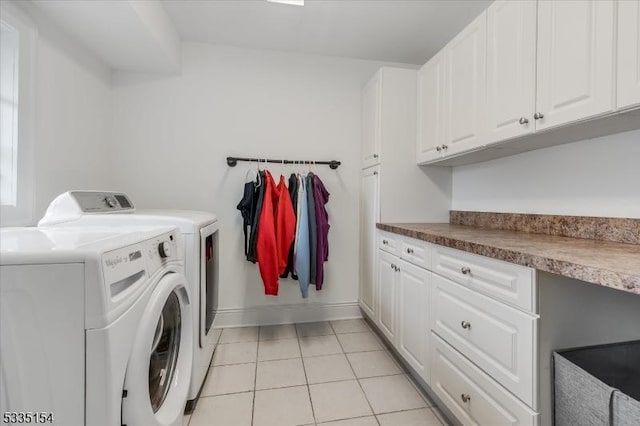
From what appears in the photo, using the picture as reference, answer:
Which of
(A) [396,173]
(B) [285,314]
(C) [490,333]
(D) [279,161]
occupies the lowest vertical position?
Result: (B) [285,314]

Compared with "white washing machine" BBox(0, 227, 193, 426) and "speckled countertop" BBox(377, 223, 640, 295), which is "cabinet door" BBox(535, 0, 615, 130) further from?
"white washing machine" BBox(0, 227, 193, 426)

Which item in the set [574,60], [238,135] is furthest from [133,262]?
[238,135]

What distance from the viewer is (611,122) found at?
3.62 ft

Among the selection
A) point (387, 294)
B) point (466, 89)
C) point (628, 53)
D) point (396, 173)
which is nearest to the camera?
point (628, 53)

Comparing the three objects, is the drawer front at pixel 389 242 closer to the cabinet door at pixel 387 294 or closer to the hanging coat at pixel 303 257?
the cabinet door at pixel 387 294

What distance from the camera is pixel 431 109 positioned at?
2020mm

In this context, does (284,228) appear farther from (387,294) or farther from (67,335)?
(67,335)

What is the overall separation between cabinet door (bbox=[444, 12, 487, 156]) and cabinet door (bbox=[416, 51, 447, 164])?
0.06 metres

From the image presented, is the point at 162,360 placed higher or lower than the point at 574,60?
lower

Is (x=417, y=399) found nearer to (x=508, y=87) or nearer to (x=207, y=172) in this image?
(x=508, y=87)

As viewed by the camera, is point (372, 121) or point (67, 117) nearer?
point (67, 117)

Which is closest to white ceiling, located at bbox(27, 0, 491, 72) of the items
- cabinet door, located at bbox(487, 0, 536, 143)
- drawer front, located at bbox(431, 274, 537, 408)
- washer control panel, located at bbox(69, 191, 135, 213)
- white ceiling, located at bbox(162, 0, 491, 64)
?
white ceiling, located at bbox(162, 0, 491, 64)

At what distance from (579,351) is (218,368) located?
5.91 ft

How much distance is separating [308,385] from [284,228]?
1.03 meters
